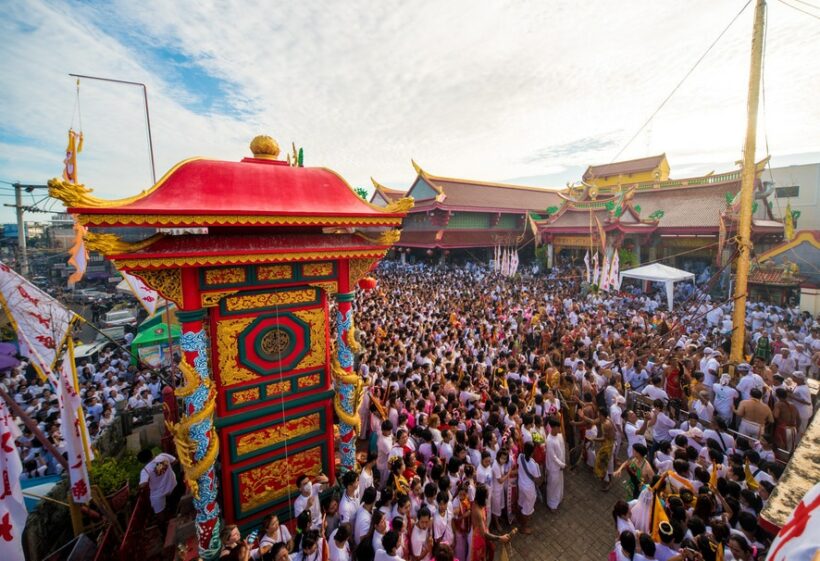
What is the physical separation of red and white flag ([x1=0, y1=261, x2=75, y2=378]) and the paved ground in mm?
8160

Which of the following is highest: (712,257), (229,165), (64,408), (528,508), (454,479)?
(229,165)

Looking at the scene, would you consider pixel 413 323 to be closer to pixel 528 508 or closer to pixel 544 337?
pixel 544 337

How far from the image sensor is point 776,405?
23.2ft

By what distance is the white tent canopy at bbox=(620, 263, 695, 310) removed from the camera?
1666 cm

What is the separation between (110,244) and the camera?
425cm

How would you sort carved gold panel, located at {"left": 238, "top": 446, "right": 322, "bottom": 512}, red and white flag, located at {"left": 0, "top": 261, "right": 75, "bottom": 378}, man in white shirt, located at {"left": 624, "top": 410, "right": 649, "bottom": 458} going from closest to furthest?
carved gold panel, located at {"left": 238, "top": 446, "right": 322, "bottom": 512}, red and white flag, located at {"left": 0, "top": 261, "right": 75, "bottom": 378}, man in white shirt, located at {"left": 624, "top": 410, "right": 649, "bottom": 458}

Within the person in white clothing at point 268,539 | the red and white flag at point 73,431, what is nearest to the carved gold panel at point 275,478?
the person in white clothing at point 268,539

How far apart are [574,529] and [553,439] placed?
1.42 meters

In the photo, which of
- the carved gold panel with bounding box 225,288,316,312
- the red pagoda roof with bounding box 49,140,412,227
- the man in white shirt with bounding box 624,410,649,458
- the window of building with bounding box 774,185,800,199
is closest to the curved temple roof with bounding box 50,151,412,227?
the red pagoda roof with bounding box 49,140,412,227

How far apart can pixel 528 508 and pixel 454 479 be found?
1.63 meters

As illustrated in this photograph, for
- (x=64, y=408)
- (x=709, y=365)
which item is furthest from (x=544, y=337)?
(x=64, y=408)

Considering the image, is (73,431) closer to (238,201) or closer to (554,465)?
(238,201)

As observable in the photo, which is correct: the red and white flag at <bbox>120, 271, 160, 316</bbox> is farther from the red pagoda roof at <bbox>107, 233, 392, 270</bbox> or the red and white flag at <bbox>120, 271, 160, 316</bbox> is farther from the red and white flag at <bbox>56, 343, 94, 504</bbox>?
the red pagoda roof at <bbox>107, 233, 392, 270</bbox>

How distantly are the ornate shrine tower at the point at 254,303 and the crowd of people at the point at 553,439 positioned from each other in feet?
2.40
